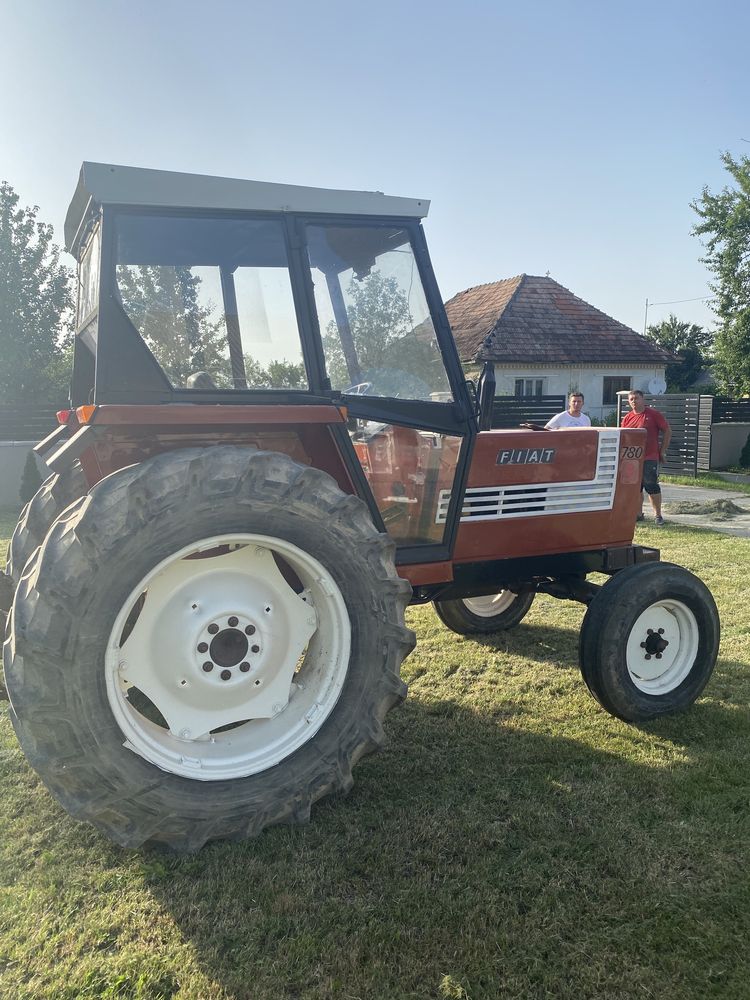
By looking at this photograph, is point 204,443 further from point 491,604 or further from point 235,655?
point 491,604

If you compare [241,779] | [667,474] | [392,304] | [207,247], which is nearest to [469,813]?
[241,779]

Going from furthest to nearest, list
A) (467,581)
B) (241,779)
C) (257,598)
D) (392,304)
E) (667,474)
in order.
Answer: (667,474), (467,581), (392,304), (257,598), (241,779)

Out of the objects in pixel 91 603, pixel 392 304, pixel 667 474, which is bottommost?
pixel 667 474

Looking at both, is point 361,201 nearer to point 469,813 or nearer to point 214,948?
point 469,813

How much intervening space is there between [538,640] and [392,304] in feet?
8.93

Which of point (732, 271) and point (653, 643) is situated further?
point (732, 271)

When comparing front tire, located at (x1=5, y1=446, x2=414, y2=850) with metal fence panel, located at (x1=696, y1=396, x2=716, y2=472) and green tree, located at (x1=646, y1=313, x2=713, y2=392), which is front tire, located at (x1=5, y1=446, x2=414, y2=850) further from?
green tree, located at (x1=646, y1=313, x2=713, y2=392)

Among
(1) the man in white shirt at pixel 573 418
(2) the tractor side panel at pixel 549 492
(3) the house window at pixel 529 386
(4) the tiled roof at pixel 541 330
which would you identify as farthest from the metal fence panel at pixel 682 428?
(2) the tractor side panel at pixel 549 492

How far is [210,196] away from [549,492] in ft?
6.91

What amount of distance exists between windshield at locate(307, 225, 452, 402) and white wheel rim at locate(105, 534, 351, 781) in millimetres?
912

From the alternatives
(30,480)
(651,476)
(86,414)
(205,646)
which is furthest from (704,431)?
(86,414)

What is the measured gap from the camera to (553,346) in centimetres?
1948

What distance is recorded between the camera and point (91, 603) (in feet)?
7.43

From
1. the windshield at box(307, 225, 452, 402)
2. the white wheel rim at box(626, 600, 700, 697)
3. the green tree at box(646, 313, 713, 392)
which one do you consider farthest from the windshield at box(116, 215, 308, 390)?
the green tree at box(646, 313, 713, 392)
